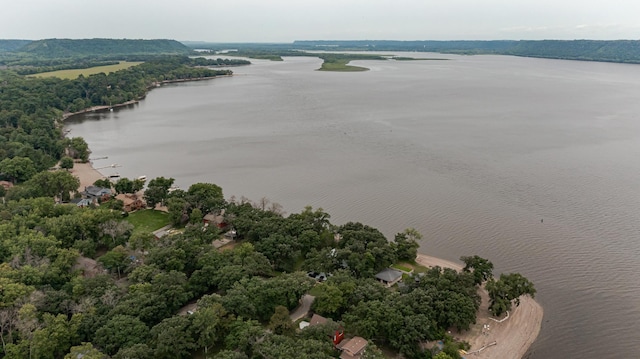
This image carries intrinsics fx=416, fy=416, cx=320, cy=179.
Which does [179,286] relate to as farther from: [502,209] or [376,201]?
[502,209]

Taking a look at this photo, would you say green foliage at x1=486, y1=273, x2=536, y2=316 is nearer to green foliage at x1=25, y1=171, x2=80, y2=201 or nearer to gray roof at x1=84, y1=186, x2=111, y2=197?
gray roof at x1=84, y1=186, x2=111, y2=197

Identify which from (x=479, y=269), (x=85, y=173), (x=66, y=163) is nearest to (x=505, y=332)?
(x=479, y=269)

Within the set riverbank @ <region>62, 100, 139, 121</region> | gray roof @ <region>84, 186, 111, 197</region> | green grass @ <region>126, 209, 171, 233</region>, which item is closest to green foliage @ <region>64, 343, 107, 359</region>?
green grass @ <region>126, 209, 171, 233</region>

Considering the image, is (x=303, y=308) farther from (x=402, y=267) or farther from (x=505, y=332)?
(x=505, y=332)

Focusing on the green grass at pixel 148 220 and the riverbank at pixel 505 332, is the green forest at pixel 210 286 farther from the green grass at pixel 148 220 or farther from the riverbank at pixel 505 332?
the riverbank at pixel 505 332

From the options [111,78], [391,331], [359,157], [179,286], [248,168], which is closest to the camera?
[391,331]

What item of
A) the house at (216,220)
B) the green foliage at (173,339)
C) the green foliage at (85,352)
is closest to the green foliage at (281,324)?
the green foliage at (173,339)

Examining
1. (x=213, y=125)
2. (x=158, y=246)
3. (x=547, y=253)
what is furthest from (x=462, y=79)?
(x=158, y=246)
